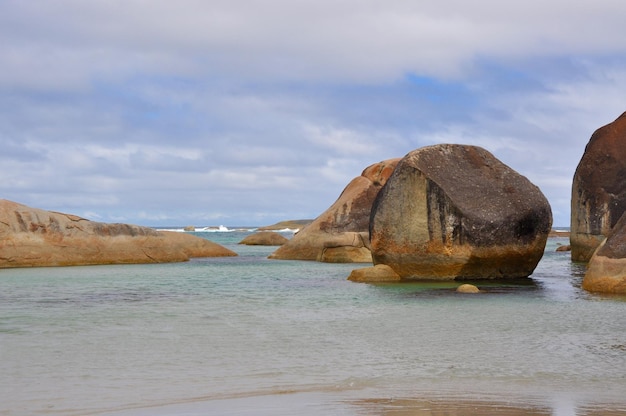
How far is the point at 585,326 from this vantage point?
11.5 metres

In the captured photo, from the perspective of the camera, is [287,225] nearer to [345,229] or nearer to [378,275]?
[345,229]

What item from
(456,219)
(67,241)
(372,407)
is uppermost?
(456,219)

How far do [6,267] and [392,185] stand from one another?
12.5 metres

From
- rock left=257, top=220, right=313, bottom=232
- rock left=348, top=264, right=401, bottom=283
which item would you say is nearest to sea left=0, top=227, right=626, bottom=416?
rock left=348, top=264, right=401, bottom=283

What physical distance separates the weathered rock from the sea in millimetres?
516

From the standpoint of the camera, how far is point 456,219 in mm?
18812

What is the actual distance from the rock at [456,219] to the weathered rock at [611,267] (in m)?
2.82

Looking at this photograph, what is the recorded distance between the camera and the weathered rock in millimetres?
15750

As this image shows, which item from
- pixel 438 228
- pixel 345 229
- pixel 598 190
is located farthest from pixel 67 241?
pixel 598 190

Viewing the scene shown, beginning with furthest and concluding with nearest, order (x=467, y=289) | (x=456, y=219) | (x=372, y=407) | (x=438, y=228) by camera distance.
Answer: (x=438, y=228) → (x=456, y=219) → (x=467, y=289) → (x=372, y=407)

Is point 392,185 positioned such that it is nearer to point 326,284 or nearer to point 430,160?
point 430,160

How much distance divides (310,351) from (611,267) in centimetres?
898

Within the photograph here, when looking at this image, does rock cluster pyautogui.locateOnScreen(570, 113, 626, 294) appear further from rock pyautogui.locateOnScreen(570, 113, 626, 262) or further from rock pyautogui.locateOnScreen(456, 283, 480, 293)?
rock pyautogui.locateOnScreen(456, 283, 480, 293)

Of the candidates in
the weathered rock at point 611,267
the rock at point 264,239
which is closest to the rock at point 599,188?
the weathered rock at point 611,267
